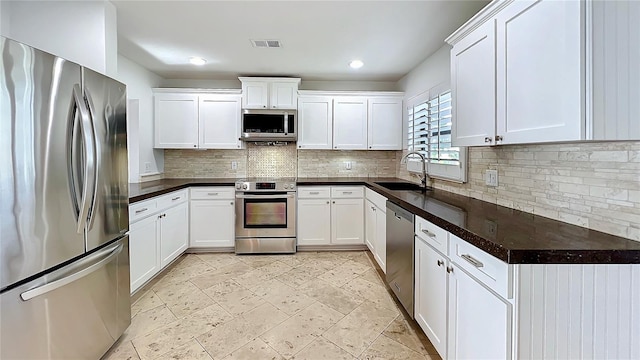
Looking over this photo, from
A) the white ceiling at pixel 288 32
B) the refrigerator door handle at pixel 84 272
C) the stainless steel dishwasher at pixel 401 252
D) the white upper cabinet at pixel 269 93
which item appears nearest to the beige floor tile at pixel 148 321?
the refrigerator door handle at pixel 84 272

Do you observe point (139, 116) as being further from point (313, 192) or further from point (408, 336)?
point (408, 336)

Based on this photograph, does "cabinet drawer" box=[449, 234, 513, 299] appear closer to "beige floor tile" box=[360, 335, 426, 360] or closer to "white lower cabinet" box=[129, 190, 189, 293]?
"beige floor tile" box=[360, 335, 426, 360]

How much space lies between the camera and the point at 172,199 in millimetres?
3299

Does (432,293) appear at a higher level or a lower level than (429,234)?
lower

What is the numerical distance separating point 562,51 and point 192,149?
418 centimetres

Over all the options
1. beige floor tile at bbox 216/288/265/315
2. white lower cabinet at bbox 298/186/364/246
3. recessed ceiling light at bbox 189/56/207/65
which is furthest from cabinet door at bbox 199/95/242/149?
beige floor tile at bbox 216/288/265/315

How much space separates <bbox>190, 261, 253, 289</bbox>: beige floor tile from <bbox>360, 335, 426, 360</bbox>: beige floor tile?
5.64 ft

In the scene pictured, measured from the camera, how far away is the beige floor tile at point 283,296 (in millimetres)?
2514

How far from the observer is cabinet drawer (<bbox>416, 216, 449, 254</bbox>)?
1.66 metres

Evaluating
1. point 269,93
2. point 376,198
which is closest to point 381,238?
point 376,198

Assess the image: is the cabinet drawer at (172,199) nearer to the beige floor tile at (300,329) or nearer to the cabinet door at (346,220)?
the beige floor tile at (300,329)

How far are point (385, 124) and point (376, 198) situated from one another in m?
1.38

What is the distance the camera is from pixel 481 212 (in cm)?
185

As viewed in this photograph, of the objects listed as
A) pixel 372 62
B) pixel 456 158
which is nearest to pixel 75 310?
pixel 456 158
